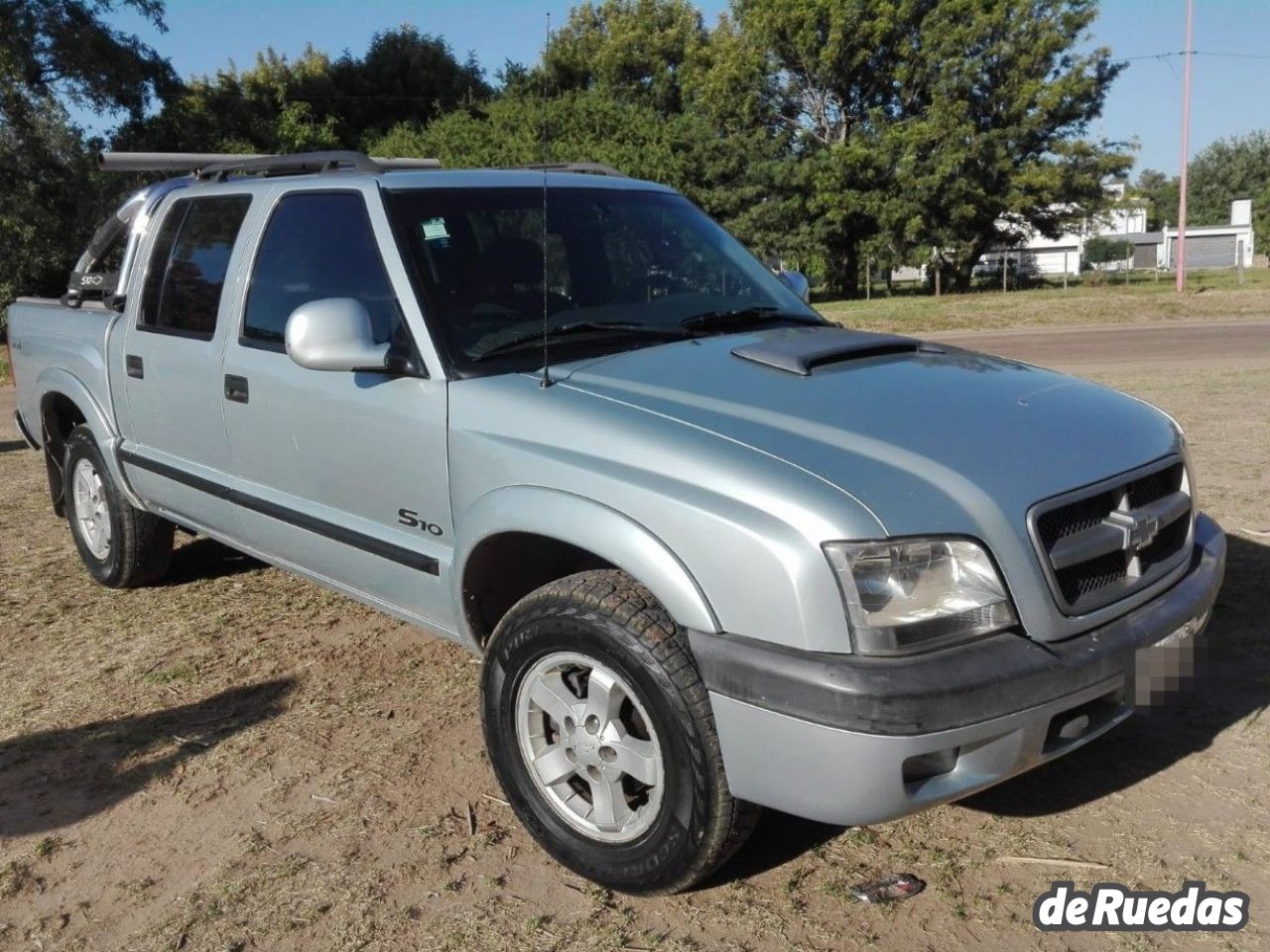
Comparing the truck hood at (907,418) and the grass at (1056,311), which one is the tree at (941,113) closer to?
the grass at (1056,311)

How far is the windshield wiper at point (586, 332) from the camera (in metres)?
3.51

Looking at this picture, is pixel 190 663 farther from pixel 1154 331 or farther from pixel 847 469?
pixel 1154 331

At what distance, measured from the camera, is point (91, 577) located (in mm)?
5910

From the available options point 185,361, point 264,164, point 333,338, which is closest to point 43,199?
point 264,164

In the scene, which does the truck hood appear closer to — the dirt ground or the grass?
the dirt ground

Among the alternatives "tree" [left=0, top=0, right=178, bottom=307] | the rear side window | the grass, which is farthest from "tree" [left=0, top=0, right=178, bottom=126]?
the rear side window

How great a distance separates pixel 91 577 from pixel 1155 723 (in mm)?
5002

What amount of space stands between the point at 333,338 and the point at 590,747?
1.40m

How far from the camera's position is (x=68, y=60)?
26484 millimetres

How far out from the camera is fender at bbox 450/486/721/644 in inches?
106

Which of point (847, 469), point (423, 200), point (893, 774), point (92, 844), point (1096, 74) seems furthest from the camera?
point (1096, 74)

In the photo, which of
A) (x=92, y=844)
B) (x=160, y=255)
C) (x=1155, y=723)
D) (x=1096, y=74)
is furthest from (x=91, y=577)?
(x=1096, y=74)

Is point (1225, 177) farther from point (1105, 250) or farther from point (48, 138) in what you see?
point (48, 138)

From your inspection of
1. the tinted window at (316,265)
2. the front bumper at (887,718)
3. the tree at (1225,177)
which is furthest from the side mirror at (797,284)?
the tree at (1225,177)
